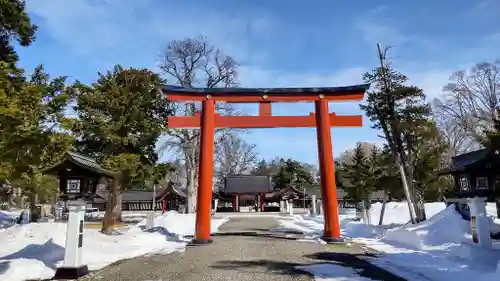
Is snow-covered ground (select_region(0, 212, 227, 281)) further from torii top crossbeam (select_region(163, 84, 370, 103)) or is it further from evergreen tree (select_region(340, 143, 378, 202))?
evergreen tree (select_region(340, 143, 378, 202))

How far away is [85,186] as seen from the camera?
431 inches

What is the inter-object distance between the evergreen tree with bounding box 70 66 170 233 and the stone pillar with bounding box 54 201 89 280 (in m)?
7.15

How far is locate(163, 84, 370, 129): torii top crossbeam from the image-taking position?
53.4ft

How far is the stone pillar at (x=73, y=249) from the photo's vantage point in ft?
28.2

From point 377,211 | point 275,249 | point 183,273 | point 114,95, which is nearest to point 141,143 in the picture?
point 114,95

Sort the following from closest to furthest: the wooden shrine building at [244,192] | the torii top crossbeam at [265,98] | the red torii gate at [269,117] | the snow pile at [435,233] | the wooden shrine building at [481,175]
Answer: the snow pile at [435,233] < the wooden shrine building at [481,175] < the red torii gate at [269,117] < the torii top crossbeam at [265,98] < the wooden shrine building at [244,192]

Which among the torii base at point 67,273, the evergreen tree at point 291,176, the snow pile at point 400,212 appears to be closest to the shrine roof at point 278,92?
the torii base at point 67,273

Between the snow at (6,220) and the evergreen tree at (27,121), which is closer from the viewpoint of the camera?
the evergreen tree at (27,121)

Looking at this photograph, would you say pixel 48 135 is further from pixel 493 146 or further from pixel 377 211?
pixel 377 211

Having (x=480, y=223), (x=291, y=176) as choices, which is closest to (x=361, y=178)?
(x=480, y=223)

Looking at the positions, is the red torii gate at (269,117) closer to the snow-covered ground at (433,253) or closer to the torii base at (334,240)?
the torii base at (334,240)

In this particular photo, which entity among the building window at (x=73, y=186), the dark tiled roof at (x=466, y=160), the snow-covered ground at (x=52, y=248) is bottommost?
the snow-covered ground at (x=52, y=248)

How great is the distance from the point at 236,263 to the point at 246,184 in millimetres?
45309

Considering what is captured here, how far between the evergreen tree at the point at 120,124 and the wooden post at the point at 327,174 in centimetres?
716
